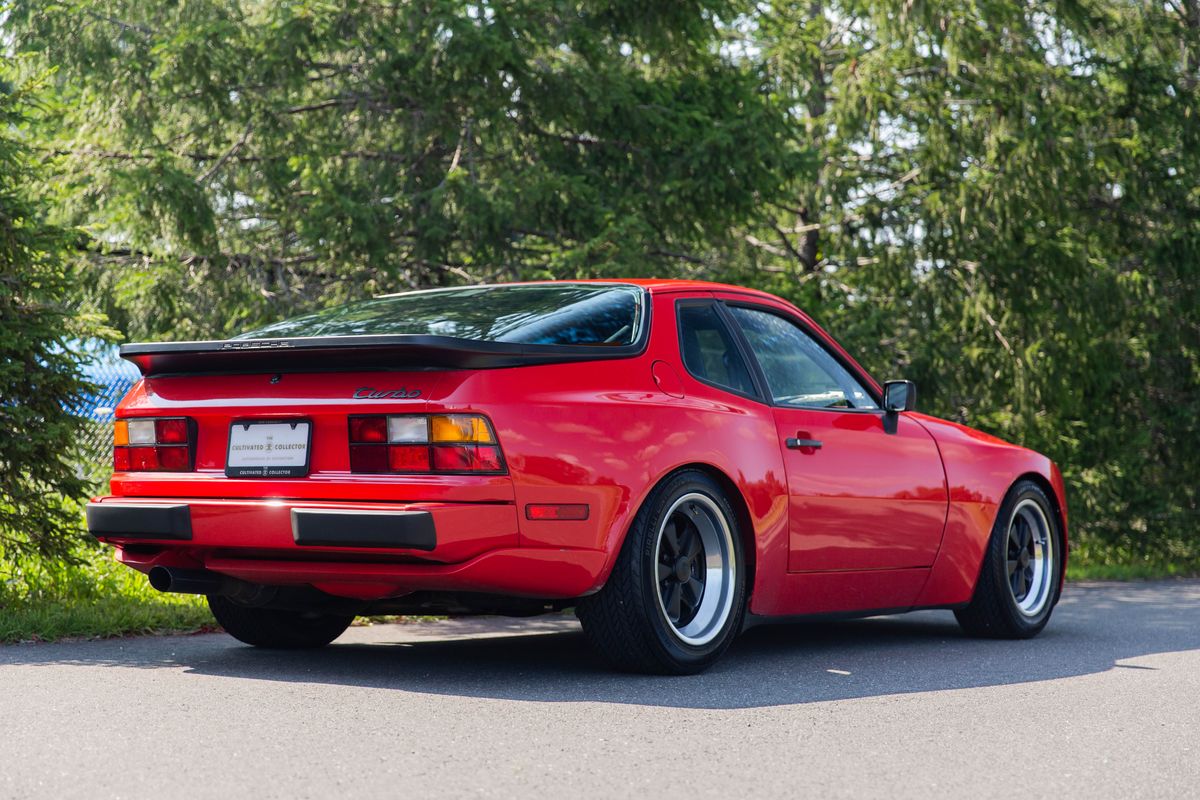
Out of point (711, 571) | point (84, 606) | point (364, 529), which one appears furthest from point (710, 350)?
point (84, 606)

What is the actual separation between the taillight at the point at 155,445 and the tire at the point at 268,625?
74 centimetres

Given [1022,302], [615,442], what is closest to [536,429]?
[615,442]

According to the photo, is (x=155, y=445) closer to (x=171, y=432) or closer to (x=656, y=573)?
(x=171, y=432)

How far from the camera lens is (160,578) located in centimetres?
577

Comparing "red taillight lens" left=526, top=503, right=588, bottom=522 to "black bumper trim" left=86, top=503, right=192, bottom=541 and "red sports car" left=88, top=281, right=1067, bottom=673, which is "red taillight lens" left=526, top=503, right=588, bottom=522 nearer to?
"red sports car" left=88, top=281, right=1067, bottom=673

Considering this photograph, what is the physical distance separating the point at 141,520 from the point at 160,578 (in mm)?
224

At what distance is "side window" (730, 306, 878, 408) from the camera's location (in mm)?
6672

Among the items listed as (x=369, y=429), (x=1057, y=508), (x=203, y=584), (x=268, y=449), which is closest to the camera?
(x=369, y=429)

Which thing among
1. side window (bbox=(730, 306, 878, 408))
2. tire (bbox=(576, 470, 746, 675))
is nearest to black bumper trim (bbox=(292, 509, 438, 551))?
tire (bbox=(576, 470, 746, 675))

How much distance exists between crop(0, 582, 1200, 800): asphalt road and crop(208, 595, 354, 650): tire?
0.36ft

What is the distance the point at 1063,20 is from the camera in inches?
583

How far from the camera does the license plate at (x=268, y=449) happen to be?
216 inches

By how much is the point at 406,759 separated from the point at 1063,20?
41.1 ft

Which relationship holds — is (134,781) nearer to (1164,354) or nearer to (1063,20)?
(1063,20)
